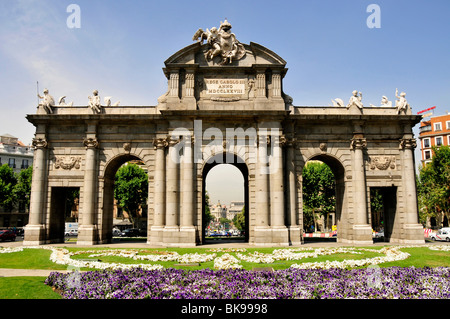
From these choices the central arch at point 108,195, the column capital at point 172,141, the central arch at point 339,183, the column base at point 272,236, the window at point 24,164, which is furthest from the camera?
the window at point 24,164

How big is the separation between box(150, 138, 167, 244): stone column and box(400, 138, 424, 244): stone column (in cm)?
2090

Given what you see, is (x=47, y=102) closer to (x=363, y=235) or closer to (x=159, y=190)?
(x=159, y=190)

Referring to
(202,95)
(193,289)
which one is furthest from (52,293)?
(202,95)

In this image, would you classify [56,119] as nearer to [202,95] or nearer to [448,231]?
[202,95]

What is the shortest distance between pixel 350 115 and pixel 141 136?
18.4 m

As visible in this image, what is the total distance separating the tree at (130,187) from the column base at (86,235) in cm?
3330

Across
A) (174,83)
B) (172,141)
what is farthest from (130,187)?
(174,83)

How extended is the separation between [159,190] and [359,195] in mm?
17171

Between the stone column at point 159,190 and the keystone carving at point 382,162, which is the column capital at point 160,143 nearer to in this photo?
the stone column at point 159,190

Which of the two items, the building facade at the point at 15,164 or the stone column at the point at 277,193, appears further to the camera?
the building facade at the point at 15,164

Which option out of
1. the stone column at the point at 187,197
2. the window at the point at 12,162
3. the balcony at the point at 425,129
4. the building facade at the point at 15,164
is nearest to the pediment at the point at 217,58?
the stone column at the point at 187,197

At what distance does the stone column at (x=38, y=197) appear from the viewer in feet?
97.6

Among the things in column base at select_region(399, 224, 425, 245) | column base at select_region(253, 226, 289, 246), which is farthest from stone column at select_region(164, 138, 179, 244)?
column base at select_region(399, 224, 425, 245)
